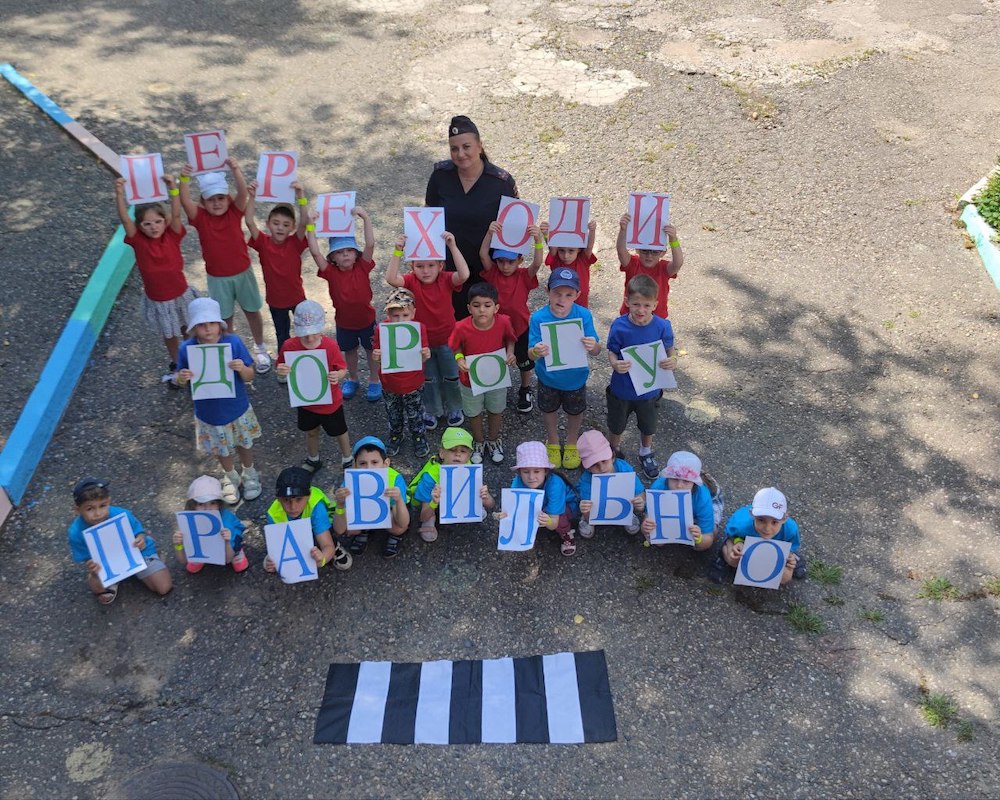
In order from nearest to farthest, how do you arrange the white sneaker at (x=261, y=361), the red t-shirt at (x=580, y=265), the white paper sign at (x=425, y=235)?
the white paper sign at (x=425, y=235) → the red t-shirt at (x=580, y=265) → the white sneaker at (x=261, y=361)

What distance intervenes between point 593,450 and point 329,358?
1.86 metres

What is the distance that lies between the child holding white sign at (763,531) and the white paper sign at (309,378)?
2.73m

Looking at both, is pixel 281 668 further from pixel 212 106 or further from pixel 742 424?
pixel 212 106

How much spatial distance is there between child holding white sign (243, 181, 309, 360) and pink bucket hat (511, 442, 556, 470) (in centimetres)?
227

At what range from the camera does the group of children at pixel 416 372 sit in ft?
17.2

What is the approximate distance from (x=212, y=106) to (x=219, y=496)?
7.40 m

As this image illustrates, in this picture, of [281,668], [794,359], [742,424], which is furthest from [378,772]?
[794,359]

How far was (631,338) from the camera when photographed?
570 cm

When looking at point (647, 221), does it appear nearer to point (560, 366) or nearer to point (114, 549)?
point (560, 366)

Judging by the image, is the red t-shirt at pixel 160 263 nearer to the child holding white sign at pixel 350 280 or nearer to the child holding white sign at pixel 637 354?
the child holding white sign at pixel 350 280

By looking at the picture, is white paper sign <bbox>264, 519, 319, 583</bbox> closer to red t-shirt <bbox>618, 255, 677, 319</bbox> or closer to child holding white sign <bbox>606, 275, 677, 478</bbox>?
child holding white sign <bbox>606, 275, 677, 478</bbox>

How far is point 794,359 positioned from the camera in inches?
279

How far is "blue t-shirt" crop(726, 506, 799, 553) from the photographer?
200 inches

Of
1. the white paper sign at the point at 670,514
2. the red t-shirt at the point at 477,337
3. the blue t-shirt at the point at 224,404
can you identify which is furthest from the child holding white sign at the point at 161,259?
the white paper sign at the point at 670,514
